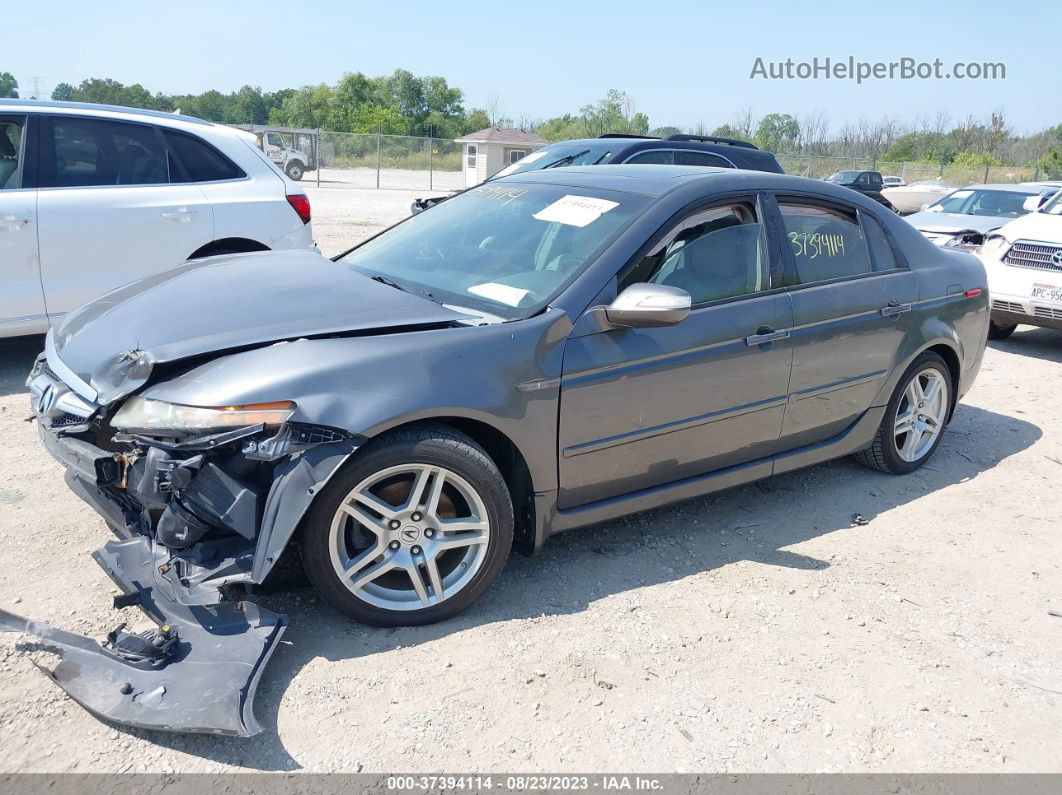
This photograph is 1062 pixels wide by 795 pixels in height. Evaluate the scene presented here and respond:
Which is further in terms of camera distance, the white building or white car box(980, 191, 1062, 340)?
the white building

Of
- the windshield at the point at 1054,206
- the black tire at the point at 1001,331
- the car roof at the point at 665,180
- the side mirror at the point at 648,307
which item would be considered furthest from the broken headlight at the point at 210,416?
the windshield at the point at 1054,206

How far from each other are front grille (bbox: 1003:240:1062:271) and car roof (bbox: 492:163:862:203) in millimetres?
4766

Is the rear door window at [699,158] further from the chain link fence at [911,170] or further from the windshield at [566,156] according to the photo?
the chain link fence at [911,170]

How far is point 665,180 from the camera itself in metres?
3.92

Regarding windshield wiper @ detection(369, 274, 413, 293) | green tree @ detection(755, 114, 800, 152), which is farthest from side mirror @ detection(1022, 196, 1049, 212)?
green tree @ detection(755, 114, 800, 152)

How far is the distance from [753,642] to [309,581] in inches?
65.8

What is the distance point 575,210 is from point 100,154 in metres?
3.85

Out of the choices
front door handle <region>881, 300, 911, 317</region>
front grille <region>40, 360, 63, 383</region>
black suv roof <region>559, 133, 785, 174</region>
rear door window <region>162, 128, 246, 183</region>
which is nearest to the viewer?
front grille <region>40, 360, 63, 383</region>

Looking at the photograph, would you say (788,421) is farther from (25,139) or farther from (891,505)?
(25,139)

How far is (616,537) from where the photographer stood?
3996mm

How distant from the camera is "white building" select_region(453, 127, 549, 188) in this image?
3995 cm

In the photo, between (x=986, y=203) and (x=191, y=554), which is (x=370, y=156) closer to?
(x=986, y=203)

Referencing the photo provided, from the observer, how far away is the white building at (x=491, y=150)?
39.9m

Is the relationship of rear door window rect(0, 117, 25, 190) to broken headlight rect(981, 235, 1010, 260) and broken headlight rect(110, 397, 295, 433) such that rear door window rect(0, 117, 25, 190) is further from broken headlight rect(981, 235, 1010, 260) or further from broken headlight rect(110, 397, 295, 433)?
broken headlight rect(981, 235, 1010, 260)
